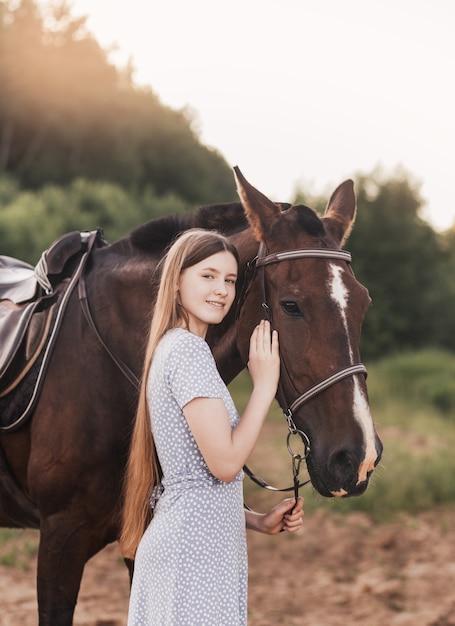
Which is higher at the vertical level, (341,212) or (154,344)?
(341,212)

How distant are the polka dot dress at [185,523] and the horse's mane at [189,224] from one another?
3.04 ft

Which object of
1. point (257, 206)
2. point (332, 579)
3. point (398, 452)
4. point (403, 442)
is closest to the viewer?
point (257, 206)

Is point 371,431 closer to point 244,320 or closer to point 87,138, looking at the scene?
point 244,320

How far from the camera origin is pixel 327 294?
2.17 meters

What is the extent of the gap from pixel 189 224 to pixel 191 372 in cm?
111

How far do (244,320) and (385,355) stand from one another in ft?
47.9

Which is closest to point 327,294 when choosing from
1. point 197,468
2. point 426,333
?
point 197,468

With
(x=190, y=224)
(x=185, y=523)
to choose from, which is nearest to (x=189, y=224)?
(x=190, y=224)

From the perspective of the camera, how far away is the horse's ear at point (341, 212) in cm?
255

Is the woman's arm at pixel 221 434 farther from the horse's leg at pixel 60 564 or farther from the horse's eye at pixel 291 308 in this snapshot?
the horse's leg at pixel 60 564

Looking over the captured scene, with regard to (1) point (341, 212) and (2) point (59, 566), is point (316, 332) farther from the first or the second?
(2) point (59, 566)

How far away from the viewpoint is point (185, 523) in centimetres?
193

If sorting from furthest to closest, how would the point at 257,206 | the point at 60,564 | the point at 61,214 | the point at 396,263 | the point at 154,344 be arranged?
the point at 61,214
the point at 396,263
the point at 60,564
the point at 257,206
the point at 154,344

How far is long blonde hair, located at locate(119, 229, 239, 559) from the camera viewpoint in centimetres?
204
